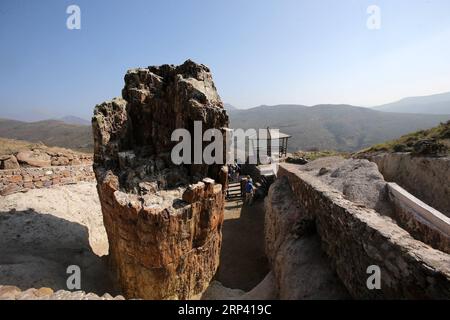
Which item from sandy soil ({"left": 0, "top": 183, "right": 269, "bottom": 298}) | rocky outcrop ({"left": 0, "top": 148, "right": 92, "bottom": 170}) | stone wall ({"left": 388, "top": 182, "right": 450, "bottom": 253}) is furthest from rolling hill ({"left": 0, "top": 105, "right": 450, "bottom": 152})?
stone wall ({"left": 388, "top": 182, "right": 450, "bottom": 253})

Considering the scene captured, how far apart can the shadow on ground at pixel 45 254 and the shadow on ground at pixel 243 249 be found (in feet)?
13.2

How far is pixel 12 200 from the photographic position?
1045 centimetres

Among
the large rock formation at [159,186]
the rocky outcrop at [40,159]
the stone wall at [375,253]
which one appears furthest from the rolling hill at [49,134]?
the stone wall at [375,253]

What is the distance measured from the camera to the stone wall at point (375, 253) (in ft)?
9.12

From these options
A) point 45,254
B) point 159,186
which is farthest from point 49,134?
point 159,186

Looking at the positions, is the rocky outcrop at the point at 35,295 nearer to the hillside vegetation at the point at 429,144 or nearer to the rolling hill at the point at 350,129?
the hillside vegetation at the point at 429,144

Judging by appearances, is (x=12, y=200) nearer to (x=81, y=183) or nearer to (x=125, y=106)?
(x=81, y=183)

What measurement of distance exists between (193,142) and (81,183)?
8.97 metres

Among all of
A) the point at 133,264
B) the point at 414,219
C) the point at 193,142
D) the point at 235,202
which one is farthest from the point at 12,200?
the point at 414,219

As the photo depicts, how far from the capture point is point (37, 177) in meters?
11.7

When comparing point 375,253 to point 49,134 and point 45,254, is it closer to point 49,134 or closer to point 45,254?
point 45,254

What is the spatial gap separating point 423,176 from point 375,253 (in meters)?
6.47

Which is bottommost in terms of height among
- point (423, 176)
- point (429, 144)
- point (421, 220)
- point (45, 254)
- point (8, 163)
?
point (45, 254)

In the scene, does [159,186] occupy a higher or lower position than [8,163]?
lower
